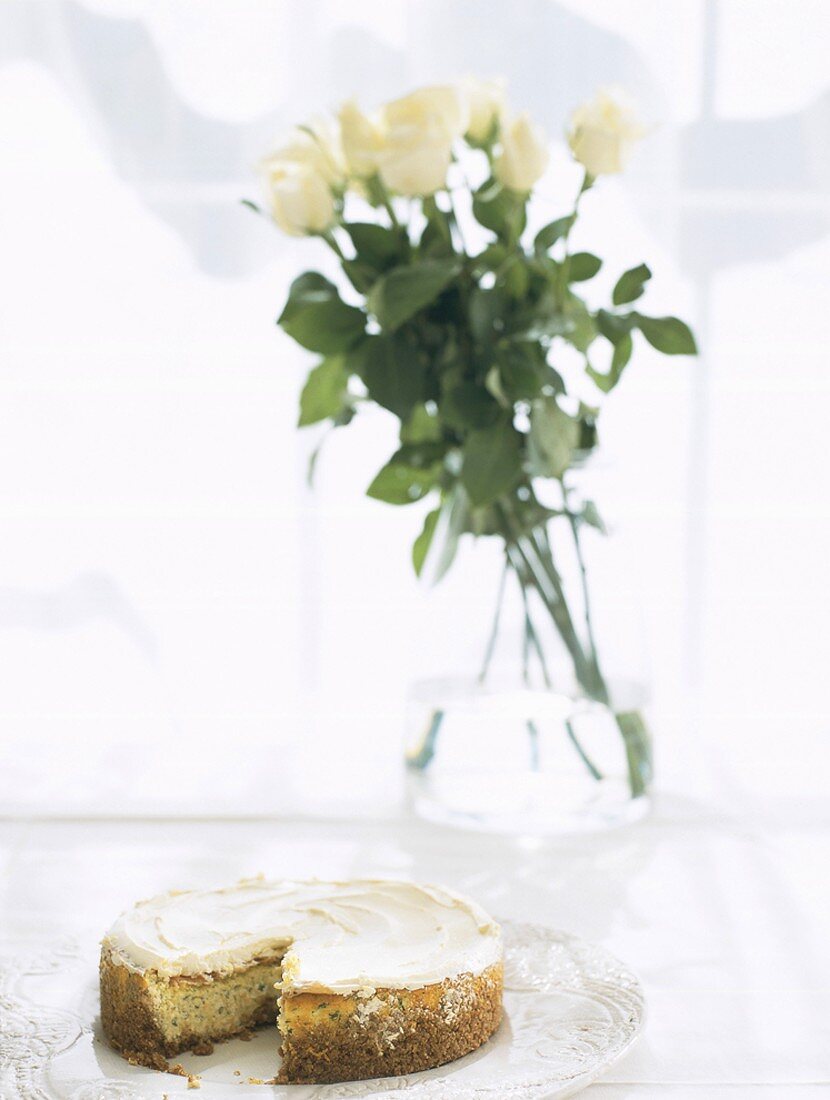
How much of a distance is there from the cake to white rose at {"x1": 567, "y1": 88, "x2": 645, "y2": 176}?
0.54m

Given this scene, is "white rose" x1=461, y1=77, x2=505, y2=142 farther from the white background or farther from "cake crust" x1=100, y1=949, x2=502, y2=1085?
the white background

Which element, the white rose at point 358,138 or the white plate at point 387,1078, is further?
the white rose at point 358,138

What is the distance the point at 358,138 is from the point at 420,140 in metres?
0.06

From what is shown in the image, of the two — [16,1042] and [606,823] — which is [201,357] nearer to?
[606,823]

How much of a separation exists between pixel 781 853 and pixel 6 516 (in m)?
1.33

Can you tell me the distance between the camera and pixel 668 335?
1031mm

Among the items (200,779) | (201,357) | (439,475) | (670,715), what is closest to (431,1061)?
(439,475)

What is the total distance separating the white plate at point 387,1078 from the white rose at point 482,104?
611mm

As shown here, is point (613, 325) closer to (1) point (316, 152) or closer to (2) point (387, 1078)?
(1) point (316, 152)

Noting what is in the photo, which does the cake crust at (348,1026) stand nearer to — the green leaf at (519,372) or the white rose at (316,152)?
the green leaf at (519,372)

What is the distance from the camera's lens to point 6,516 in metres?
1.98

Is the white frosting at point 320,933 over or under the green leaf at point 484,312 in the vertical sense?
under

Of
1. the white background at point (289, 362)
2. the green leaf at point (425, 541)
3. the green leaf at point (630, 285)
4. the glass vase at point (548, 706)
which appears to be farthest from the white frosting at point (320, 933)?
the white background at point (289, 362)

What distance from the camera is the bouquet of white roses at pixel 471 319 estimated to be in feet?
3.12
